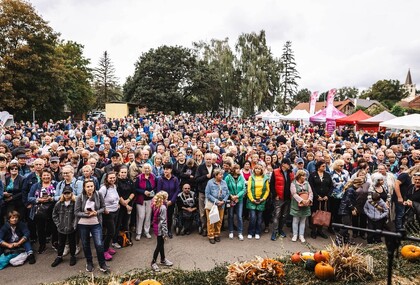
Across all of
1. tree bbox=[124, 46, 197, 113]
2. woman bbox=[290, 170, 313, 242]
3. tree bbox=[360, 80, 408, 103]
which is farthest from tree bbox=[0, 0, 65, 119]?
tree bbox=[360, 80, 408, 103]

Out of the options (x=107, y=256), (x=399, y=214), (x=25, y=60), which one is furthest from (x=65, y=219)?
(x=25, y=60)

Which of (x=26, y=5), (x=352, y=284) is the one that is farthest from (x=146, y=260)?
(x=26, y=5)

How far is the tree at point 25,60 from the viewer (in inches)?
957

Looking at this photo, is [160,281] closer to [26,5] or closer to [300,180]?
[300,180]

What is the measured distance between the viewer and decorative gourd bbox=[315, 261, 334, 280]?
329 cm

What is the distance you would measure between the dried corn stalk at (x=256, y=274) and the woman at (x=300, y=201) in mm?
2952

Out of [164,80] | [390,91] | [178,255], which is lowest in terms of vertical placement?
[178,255]

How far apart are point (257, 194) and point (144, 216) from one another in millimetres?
2551

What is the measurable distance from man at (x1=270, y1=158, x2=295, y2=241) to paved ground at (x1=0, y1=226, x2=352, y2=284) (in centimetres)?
32

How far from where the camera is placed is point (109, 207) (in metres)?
5.03

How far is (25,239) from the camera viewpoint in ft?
16.2

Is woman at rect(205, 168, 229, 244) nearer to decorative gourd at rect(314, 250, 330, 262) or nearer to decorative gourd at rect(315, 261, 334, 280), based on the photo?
decorative gourd at rect(314, 250, 330, 262)

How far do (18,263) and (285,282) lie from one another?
177 inches

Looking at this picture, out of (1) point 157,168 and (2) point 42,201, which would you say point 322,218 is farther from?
(2) point 42,201
